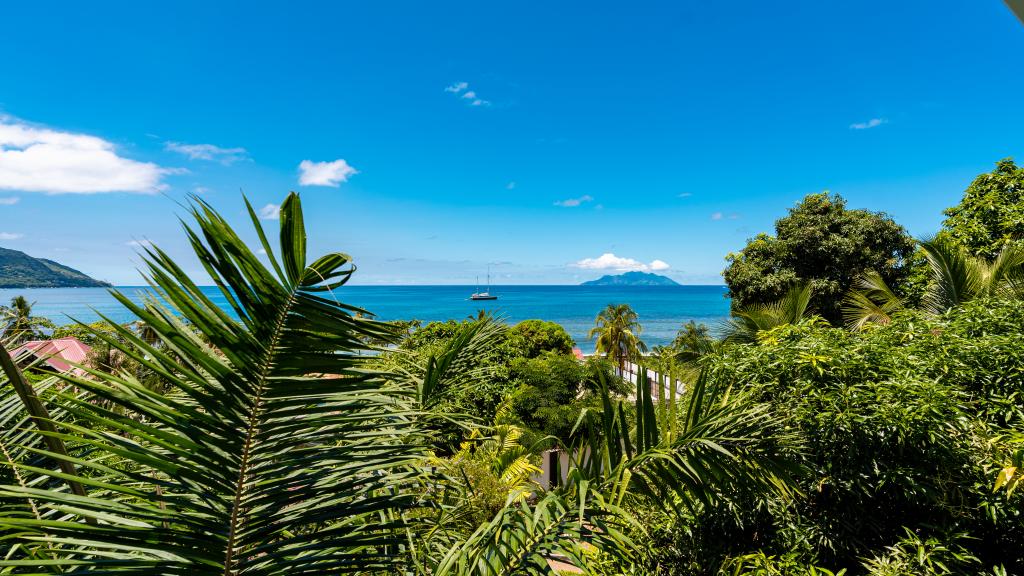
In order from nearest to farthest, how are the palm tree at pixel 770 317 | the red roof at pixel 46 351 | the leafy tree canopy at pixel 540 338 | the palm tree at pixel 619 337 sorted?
the red roof at pixel 46 351 → the palm tree at pixel 770 317 → the leafy tree canopy at pixel 540 338 → the palm tree at pixel 619 337

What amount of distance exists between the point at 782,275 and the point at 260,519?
16167 mm

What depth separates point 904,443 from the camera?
2.90m

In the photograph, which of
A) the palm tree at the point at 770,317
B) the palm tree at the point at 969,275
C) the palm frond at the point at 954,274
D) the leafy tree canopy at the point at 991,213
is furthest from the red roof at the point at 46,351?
the leafy tree canopy at the point at 991,213

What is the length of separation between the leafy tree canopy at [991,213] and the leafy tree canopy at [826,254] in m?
4.81

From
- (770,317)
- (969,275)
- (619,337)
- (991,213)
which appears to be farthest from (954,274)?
(619,337)

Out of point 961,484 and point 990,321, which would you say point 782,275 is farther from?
point 961,484

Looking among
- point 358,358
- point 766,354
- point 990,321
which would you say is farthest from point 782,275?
point 358,358

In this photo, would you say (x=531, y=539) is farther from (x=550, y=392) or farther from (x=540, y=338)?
(x=540, y=338)

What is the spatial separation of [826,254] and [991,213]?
20.9 feet

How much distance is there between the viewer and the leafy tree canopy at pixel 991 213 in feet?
25.0

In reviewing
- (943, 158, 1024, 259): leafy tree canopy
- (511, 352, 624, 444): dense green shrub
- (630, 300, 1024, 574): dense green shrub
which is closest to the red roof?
(630, 300, 1024, 574): dense green shrub

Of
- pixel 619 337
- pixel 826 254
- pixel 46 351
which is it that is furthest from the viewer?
pixel 619 337

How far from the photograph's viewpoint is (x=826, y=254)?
47.3 feet

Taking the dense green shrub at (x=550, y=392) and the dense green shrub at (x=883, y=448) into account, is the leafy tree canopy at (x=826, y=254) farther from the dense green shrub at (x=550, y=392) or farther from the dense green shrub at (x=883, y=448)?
the dense green shrub at (x=883, y=448)
